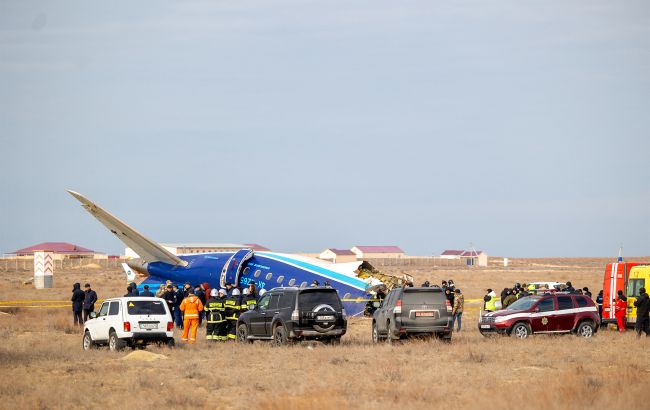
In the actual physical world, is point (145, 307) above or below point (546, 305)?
above

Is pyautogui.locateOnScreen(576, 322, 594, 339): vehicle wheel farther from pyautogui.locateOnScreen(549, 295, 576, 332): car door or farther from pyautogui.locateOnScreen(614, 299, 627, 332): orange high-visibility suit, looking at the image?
pyautogui.locateOnScreen(614, 299, 627, 332): orange high-visibility suit

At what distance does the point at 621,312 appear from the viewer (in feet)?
110

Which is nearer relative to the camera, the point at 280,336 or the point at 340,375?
the point at 340,375

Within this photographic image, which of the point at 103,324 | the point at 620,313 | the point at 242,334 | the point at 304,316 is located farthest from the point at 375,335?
the point at 620,313

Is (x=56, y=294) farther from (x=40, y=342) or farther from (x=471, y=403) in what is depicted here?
(x=471, y=403)

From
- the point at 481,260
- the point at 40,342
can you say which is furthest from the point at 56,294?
the point at 481,260

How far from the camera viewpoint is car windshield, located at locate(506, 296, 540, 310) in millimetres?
31708

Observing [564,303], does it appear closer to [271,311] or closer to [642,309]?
[642,309]

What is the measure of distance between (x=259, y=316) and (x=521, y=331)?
337 inches

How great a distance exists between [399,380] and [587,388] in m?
4.08

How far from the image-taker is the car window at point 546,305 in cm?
3155

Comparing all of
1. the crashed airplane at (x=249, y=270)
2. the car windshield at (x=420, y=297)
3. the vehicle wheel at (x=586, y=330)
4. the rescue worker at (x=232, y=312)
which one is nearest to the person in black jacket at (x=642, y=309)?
the vehicle wheel at (x=586, y=330)

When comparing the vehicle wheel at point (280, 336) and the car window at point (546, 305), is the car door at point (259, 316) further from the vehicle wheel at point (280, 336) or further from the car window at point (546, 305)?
the car window at point (546, 305)

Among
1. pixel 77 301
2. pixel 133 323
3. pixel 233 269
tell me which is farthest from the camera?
pixel 233 269
